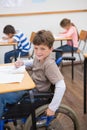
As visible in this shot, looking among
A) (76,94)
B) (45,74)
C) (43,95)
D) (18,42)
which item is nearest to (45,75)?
(45,74)

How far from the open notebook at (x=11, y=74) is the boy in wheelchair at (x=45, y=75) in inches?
2.8

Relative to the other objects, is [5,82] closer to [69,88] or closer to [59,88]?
[59,88]

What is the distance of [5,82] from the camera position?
1656mm

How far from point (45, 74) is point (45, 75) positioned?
2 centimetres

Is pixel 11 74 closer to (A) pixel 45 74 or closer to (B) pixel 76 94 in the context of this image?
(A) pixel 45 74

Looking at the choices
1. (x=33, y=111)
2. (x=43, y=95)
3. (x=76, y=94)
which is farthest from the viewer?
(x=76, y=94)

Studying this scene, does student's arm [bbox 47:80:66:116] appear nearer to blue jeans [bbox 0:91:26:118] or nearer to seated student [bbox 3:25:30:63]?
blue jeans [bbox 0:91:26:118]

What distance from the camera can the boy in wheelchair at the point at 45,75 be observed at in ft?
5.74

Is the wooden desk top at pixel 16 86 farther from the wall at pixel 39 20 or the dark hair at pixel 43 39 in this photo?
the wall at pixel 39 20

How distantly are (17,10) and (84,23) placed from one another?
1323 millimetres

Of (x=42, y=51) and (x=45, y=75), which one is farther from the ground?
(x=42, y=51)

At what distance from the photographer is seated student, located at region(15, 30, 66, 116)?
1.75 m

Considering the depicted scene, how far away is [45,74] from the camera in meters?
1.84

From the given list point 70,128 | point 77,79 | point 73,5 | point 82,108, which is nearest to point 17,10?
point 73,5
